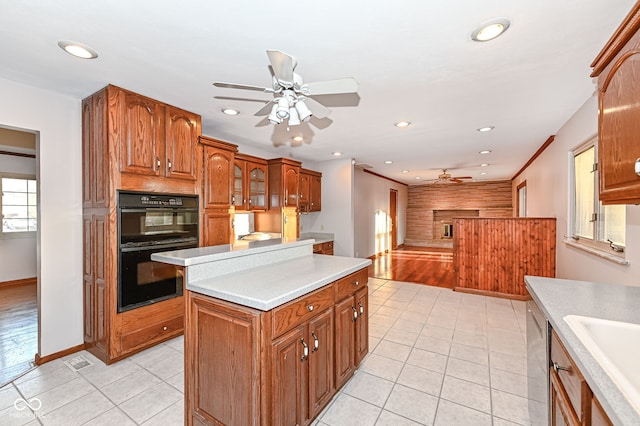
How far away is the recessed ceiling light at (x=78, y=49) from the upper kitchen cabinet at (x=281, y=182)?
2727 millimetres

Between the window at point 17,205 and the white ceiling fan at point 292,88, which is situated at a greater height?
the white ceiling fan at point 292,88

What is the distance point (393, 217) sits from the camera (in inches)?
369

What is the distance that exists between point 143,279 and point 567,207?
485 centimetres

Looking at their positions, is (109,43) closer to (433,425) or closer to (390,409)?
(390,409)

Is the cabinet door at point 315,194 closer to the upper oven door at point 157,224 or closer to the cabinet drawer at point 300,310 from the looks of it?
the upper oven door at point 157,224

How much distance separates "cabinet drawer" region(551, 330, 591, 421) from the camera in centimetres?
87

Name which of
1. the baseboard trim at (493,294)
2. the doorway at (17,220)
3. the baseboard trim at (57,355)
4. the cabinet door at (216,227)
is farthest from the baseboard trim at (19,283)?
the baseboard trim at (493,294)

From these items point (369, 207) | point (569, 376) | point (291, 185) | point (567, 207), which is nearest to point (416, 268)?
point (369, 207)

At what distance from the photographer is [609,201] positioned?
1336mm

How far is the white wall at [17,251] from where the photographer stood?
15.2 feet

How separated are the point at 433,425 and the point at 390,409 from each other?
28cm

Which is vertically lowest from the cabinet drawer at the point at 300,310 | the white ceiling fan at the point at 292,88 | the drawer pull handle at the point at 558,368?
the drawer pull handle at the point at 558,368

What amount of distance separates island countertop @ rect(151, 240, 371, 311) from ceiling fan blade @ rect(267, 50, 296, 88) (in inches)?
45.8

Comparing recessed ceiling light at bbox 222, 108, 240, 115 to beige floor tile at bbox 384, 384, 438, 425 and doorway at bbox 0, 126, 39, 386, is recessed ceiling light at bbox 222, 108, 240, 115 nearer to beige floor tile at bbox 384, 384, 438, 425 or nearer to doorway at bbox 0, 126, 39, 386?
beige floor tile at bbox 384, 384, 438, 425
